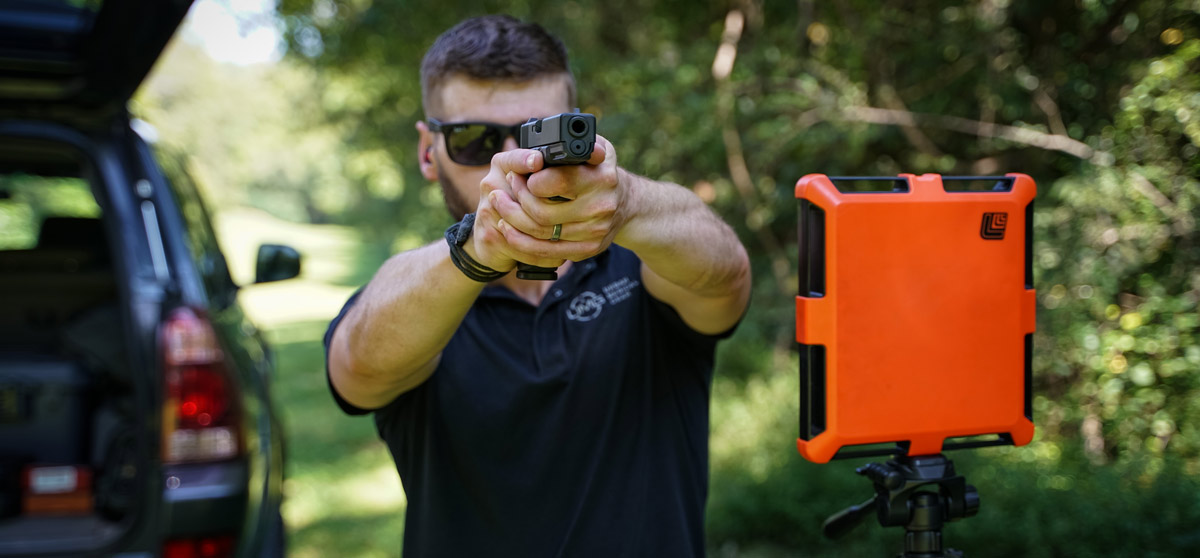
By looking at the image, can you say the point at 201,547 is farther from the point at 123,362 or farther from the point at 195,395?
the point at 123,362

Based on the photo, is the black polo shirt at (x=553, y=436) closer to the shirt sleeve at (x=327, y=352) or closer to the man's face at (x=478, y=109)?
the shirt sleeve at (x=327, y=352)

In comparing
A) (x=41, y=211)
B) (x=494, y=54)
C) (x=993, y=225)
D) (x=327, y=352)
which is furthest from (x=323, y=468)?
(x=993, y=225)

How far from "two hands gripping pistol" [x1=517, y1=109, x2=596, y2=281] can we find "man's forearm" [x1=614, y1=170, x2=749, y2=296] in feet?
0.77

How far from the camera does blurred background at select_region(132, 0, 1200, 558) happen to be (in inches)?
146

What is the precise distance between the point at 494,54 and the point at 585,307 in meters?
0.53

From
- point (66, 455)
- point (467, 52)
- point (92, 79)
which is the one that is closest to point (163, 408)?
point (66, 455)

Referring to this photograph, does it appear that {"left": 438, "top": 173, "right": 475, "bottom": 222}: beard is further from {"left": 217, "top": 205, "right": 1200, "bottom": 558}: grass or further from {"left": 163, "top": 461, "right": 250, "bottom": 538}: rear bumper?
{"left": 217, "top": 205, "right": 1200, "bottom": 558}: grass

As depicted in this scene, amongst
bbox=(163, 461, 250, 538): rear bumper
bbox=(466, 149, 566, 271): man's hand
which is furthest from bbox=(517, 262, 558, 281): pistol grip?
bbox=(163, 461, 250, 538): rear bumper

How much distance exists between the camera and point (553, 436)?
1.71 meters

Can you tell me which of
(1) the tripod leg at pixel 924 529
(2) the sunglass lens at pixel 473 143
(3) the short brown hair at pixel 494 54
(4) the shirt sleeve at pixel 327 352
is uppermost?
(3) the short brown hair at pixel 494 54

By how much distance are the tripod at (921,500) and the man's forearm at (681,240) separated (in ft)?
1.40

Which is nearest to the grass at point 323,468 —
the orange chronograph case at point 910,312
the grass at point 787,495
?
the grass at point 787,495

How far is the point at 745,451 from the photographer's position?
5.05 meters

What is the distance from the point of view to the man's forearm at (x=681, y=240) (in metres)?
1.44
